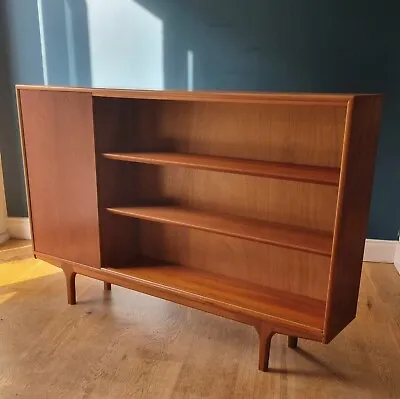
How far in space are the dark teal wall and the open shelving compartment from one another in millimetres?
779

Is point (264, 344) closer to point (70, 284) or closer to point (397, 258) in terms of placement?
point (70, 284)

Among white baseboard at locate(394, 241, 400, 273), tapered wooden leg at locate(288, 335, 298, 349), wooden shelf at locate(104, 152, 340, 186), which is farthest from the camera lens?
white baseboard at locate(394, 241, 400, 273)

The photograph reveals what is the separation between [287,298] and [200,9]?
5.92 feet

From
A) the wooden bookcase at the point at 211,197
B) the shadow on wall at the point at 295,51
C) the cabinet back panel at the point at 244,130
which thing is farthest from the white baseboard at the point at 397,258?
the cabinet back panel at the point at 244,130

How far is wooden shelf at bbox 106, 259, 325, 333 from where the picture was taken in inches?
76.5

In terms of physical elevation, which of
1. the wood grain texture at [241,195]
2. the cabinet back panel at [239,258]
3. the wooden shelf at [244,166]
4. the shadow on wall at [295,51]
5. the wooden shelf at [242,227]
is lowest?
the cabinet back panel at [239,258]

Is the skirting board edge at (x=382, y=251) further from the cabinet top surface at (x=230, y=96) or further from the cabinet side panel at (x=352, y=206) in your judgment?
the cabinet top surface at (x=230, y=96)

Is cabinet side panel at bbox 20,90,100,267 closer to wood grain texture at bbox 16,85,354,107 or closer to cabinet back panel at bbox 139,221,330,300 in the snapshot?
wood grain texture at bbox 16,85,354,107

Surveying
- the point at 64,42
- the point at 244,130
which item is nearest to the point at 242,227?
the point at 244,130

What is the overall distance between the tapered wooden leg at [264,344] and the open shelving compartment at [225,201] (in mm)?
63

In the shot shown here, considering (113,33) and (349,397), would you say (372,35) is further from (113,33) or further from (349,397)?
(349,397)

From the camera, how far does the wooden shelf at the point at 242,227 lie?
1888mm

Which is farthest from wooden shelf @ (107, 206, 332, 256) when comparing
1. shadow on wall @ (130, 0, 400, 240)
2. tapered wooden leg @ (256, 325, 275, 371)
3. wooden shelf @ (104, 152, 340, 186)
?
shadow on wall @ (130, 0, 400, 240)

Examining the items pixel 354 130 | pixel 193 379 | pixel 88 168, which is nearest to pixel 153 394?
pixel 193 379
